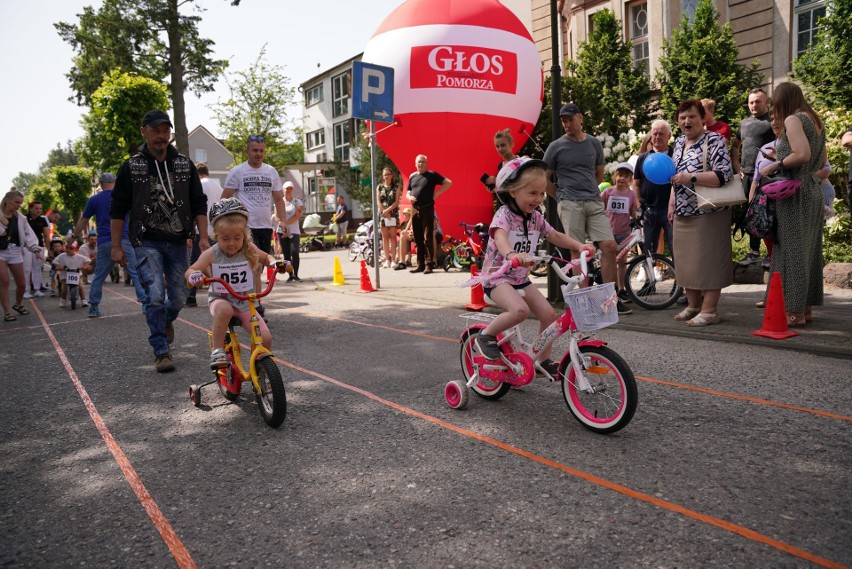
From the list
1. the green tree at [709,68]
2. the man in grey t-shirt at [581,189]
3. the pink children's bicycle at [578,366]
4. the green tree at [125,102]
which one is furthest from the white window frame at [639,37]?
the green tree at [125,102]

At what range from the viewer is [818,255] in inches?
261

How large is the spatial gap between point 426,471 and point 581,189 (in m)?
5.33

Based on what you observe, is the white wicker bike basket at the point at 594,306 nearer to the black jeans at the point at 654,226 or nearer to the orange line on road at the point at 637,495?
the orange line on road at the point at 637,495

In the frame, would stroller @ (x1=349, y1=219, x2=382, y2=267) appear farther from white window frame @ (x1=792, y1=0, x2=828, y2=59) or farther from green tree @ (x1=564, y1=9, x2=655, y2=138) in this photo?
white window frame @ (x1=792, y1=0, x2=828, y2=59)

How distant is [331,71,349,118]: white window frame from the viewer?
2096 inches

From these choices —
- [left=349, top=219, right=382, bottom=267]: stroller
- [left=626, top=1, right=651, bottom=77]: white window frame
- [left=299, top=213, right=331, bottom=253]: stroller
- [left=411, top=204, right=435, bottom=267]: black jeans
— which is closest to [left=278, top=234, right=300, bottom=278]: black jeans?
[left=411, top=204, right=435, bottom=267]: black jeans

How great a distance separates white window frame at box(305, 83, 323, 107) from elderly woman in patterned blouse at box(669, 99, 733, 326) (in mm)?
53730

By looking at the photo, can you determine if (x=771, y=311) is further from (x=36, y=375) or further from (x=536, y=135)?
(x=536, y=135)

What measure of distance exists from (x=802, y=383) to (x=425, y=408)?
2812 millimetres

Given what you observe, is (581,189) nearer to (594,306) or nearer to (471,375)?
(471,375)

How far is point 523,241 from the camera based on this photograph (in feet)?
15.5

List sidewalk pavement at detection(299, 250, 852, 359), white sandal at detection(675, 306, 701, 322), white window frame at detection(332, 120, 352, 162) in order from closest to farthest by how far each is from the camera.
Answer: sidewalk pavement at detection(299, 250, 852, 359) < white sandal at detection(675, 306, 701, 322) < white window frame at detection(332, 120, 352, 162)

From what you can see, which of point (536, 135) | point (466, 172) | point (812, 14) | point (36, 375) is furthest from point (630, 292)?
point (812, 14)

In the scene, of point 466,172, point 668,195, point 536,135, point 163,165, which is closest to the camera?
point 163,165
